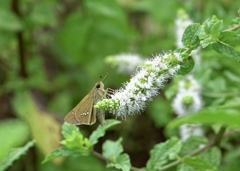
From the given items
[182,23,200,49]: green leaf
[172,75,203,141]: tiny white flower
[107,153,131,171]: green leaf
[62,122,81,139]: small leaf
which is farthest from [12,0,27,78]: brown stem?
[182,23,200,49]: green leaf

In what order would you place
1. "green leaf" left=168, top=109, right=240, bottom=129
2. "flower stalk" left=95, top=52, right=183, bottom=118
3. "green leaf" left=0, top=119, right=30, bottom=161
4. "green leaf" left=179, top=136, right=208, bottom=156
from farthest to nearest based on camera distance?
"green leaf" left=179, top=136, right=208, bottom=156 → "flower stalk" left=95, top=52, right=183, bottom=118 → "green leaf" left=168, top=109, right=240, bottom=129 → "green leaf" left=0, top=119, right=30, bottom=161

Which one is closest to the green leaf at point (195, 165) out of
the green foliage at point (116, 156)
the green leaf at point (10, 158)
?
the green foliage at point (116, 156)

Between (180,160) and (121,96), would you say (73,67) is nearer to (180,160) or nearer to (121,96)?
(180,160)

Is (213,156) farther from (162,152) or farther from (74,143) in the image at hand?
(74,143)

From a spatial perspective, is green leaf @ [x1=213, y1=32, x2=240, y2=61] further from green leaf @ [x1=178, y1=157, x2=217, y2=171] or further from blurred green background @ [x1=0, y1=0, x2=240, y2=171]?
blurred green background @ [x1=0, y1=0, x2=240, y2=171]

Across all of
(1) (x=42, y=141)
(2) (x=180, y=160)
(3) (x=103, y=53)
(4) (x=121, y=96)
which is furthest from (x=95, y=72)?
(4) (x=121, y=96)

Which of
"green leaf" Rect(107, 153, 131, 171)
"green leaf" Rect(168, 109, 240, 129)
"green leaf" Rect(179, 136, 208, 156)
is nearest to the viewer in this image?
"green leaf" Rect(168, 109, 240, 129)
